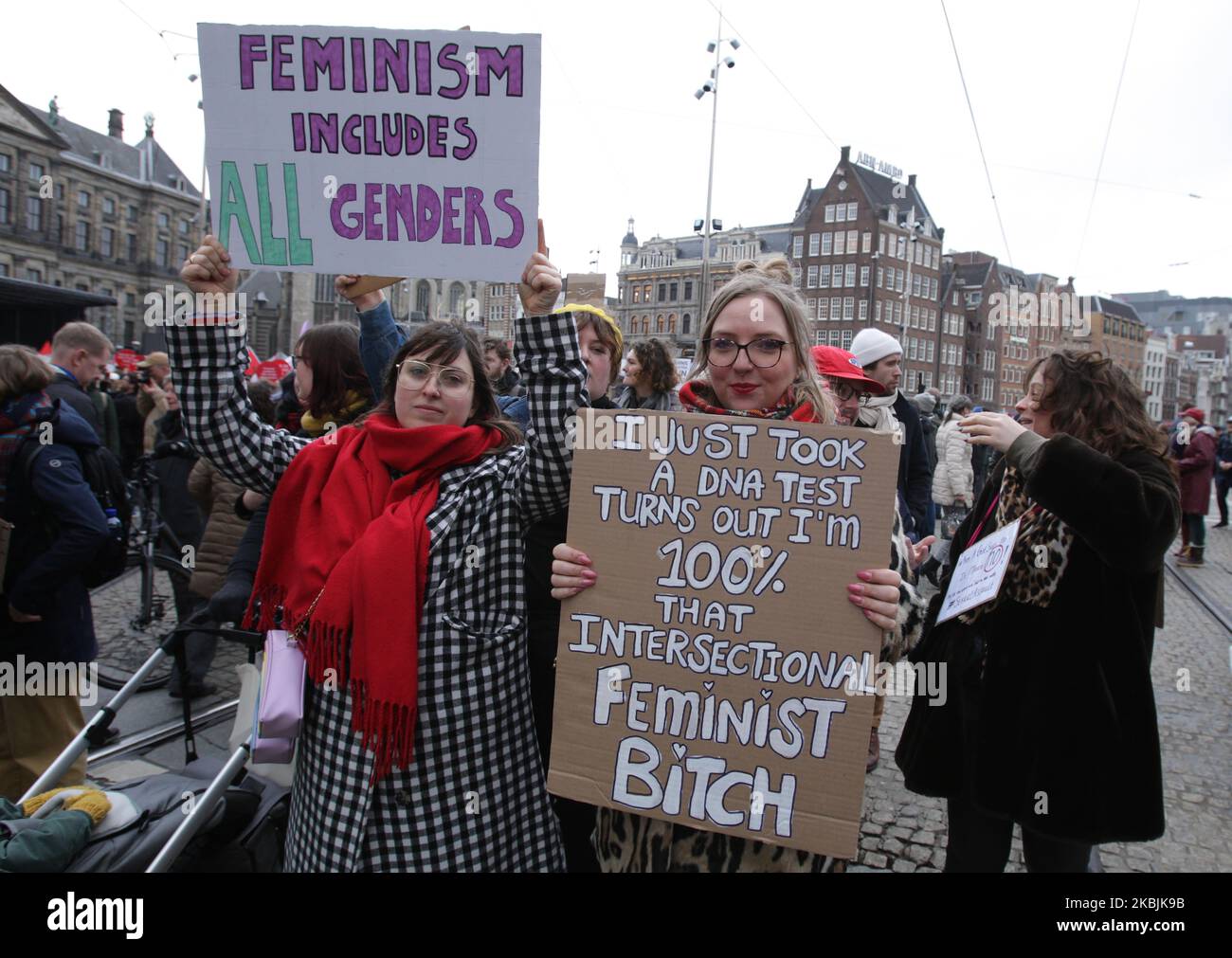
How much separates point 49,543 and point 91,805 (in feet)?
4.49

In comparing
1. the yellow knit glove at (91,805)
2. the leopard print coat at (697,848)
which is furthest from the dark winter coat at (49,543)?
the leopard print coat at (697,848)

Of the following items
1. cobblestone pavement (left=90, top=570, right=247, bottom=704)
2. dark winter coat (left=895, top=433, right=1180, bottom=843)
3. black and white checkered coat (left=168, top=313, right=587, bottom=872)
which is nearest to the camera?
black and white checkered coat (left=168, top=313, right=587, bottom=872)

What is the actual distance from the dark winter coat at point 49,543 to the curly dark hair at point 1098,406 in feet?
12.3

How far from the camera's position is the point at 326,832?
2.04 m

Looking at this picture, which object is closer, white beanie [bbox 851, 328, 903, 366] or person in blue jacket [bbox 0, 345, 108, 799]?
person in blue jacket [bbox 0, 345, 108, 799]

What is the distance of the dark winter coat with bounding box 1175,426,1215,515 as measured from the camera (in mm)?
11852

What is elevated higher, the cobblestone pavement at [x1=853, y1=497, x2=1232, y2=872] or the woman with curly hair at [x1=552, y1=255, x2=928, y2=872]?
the woman with curly hair at [x1=552, y1=255, x2=928, y2=872]

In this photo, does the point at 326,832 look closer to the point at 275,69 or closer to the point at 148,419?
the point at 275,69

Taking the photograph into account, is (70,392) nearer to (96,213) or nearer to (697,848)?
(697,848)

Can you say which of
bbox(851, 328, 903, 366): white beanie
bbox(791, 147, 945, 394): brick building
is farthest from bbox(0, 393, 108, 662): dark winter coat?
bbox(791, 147, 945, 394): brick building

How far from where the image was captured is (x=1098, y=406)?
8.12 feet

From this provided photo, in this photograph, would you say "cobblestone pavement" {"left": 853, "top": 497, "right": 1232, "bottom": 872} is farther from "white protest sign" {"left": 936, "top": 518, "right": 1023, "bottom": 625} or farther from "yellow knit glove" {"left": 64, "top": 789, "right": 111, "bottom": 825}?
"yellow knit glove" {"left": 64, "top": 789, "right": 111, "bottom": 825}

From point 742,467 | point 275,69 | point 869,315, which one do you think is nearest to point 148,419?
point 275,69

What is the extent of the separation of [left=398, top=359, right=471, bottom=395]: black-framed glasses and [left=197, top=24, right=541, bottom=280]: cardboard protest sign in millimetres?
252
